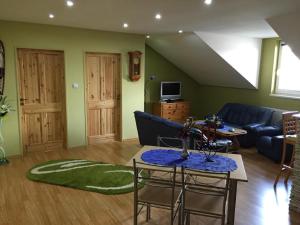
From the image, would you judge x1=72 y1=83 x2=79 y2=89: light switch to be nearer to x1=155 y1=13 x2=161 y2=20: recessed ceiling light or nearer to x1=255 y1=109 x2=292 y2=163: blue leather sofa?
x1=155 y1=13 x2=161 y2=20: recessed ceiling light

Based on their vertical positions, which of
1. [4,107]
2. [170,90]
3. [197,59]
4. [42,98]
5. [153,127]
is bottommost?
[153,127]

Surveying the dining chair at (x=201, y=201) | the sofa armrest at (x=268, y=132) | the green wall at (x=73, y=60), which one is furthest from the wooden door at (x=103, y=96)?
the dining chair at (x=201, y=201)

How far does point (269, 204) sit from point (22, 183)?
139 inches

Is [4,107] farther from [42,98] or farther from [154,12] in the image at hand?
[154,12]

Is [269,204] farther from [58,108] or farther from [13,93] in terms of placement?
[13,93]

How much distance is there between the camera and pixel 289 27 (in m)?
3.79

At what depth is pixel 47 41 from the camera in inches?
201

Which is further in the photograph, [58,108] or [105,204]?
[58,108]

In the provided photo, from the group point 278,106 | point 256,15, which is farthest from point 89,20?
point 278,106

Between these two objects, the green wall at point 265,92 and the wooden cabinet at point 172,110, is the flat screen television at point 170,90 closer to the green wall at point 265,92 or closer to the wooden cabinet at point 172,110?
the wooden cabinet at point 172,110

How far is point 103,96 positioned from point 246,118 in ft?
11.5

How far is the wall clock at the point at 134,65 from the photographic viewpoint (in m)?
5.99

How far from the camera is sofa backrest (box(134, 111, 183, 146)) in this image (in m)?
4.35

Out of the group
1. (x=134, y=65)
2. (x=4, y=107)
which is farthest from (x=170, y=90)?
(x=4, y=107)
